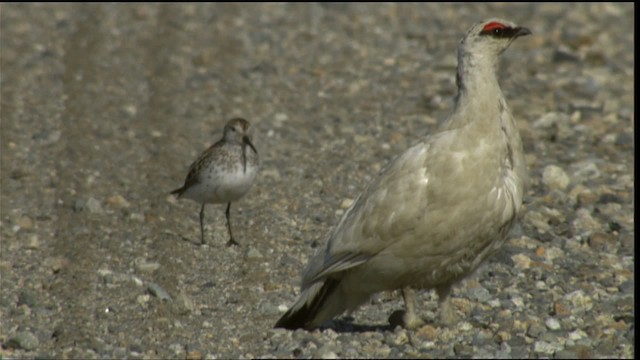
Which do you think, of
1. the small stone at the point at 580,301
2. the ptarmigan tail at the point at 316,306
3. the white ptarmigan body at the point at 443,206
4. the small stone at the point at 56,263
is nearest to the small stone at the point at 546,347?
the white ptarmigan body at the point at 443,206

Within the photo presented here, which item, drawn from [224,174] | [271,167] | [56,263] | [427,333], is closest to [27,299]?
[56,263]

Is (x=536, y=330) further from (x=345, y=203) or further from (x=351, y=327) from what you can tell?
(x=345, y=203)

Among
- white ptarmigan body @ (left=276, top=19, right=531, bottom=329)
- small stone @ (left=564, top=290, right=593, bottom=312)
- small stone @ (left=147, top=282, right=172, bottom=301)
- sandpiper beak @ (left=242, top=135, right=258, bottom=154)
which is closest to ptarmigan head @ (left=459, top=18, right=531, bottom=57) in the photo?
white ptarmigan body @ (left=276, top=19, right=531, bottom=329)

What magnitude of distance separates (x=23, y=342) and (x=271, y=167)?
4135 mm

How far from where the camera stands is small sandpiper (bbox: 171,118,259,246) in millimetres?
10336

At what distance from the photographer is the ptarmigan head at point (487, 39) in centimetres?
807

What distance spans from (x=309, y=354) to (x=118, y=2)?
10576mm

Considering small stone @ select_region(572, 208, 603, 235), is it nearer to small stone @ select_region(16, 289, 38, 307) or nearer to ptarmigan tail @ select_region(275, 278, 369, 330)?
ptarmigan tail @ select_region(275, 278, 369, 330)

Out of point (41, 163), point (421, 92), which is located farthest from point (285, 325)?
point (421, 92)

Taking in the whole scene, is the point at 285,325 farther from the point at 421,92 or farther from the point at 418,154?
the point at 421,92

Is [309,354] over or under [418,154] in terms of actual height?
under

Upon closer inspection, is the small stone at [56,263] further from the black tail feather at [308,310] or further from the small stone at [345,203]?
the small stone at [345,203]

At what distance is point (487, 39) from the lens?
8102 mm

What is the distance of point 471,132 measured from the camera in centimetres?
788
